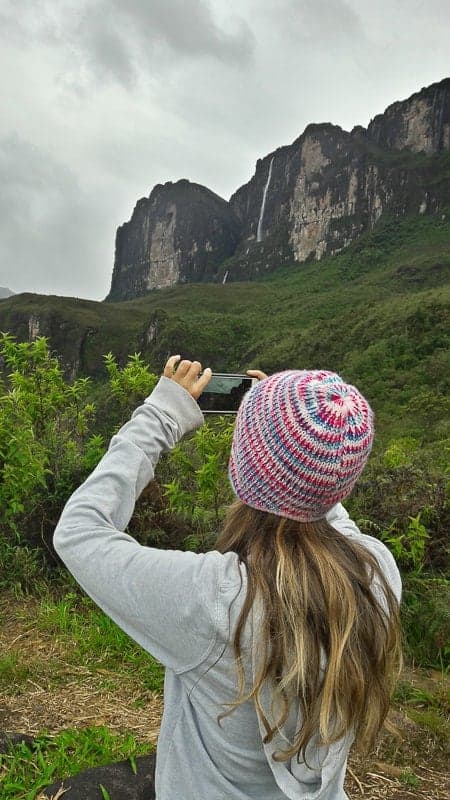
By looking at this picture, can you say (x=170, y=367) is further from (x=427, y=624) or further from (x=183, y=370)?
(x=427, y=624)

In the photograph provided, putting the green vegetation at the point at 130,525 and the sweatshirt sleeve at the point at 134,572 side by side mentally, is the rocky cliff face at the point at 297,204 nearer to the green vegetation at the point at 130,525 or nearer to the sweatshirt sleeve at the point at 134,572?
the green vegetation at the point at 130,525

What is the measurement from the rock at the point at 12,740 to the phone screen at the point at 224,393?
1.72 metres

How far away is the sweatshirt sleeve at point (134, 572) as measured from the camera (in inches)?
41.6

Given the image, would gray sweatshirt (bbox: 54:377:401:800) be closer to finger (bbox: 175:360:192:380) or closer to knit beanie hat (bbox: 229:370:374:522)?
finger (bbox: 175:360:192:380)

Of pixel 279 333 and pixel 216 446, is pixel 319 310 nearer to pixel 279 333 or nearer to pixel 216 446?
pixel 279 333

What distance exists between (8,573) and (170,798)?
3.22 meters

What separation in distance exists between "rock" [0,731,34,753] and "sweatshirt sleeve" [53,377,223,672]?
188 centimetres

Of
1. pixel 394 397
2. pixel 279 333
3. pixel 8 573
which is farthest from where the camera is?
pixel 279 333

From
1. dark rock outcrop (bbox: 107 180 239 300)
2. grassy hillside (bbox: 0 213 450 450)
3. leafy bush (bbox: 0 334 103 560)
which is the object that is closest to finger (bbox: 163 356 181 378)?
leafy bush (bbox: 0 334 103 560)

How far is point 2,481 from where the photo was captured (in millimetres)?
3688

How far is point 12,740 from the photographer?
258 centimetres

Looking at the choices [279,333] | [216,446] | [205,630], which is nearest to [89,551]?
[205,630]

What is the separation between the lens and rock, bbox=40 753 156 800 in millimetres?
2127

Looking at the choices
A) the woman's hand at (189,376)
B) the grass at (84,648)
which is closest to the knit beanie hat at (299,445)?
the woman's hand at (189,376)
